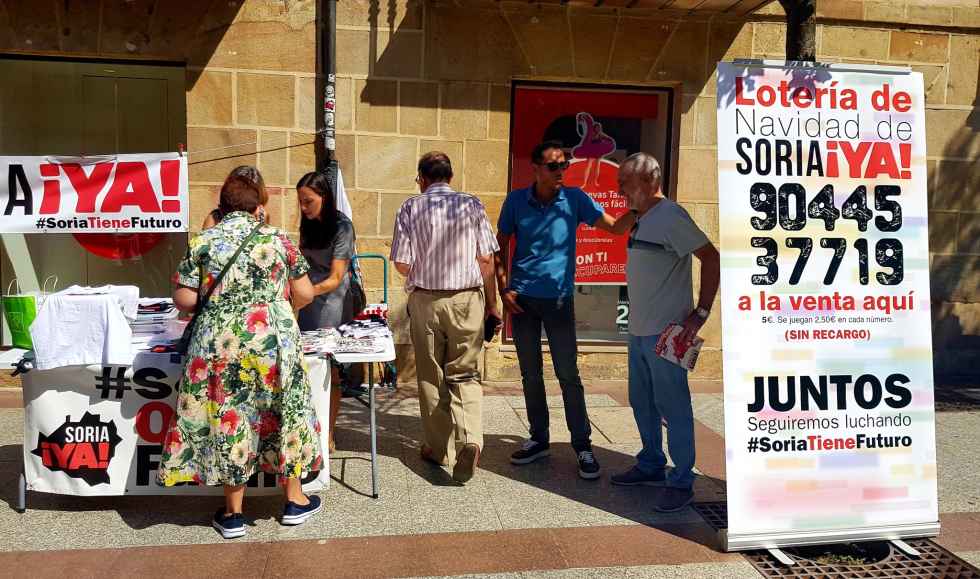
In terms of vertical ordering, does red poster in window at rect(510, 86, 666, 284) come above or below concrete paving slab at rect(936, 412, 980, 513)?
above

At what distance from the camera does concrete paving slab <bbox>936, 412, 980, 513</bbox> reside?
444 cm

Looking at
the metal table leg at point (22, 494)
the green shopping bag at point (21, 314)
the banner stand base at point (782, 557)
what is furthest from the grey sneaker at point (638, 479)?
the green shopping bag at point (21, 314)

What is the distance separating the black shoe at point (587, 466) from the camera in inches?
183

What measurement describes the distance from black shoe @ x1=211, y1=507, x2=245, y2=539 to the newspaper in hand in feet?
7.32

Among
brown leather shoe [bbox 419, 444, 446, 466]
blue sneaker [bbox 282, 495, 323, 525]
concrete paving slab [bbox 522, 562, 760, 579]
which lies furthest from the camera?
brown leather shoe [bbox 419, 444, 446, 466]

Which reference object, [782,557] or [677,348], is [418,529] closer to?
[677,348]

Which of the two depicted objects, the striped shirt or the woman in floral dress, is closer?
the woman in floral dress

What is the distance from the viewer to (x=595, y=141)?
714cm

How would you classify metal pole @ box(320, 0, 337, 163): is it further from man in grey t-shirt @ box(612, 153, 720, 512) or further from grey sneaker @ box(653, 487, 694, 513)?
grey sneaker @ box(653, 487, 694, 513)

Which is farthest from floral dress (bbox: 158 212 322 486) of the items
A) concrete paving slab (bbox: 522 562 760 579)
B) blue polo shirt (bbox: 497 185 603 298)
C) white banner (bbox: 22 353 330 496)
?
blue polo shirt (bbox: 497 185 603 298)

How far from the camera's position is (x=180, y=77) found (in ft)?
22.2

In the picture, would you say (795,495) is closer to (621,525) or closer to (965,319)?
(621,525)

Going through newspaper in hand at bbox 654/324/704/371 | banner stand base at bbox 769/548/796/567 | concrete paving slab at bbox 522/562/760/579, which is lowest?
concrete paving slab at bbox 522/562/760/579

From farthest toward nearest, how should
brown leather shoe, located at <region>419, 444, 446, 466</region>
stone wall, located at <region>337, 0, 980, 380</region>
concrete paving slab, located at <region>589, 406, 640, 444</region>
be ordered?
stone wall, located at <region>337, 0, 980, 380</region> < concrete paving slab, located at <region>589, 406, 640, 444</region> < brown leather shoe, located at <region>419, 444, 446, 466</region>
